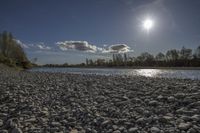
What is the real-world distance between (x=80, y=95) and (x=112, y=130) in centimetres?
450

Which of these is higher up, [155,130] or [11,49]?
[11,49]

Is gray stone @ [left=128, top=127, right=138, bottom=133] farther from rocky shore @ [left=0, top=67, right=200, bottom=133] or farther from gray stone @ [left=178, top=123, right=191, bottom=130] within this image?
gray stone @ [left=178, top=123, right=191, bottom=130]

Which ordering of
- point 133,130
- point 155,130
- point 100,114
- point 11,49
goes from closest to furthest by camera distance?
point 155,130, point 133,130, point 100,114, point 11,49

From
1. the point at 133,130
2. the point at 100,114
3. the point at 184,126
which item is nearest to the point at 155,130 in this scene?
the point at 133,130

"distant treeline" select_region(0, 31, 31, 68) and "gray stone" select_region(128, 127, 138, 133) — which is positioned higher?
"distant treeline" select_region(0, 31, 31, 68)

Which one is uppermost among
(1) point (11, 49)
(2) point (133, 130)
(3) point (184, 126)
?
(1) point (11, 49)

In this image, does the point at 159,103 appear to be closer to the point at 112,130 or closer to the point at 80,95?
the point at 112,130

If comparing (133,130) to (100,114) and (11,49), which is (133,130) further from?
(11,49)

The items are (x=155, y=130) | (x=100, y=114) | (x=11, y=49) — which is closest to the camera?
(x=155, y=130)

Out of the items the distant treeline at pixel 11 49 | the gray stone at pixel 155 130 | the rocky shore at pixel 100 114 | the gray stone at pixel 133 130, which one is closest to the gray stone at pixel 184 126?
the rocky shore at pixel 100 114

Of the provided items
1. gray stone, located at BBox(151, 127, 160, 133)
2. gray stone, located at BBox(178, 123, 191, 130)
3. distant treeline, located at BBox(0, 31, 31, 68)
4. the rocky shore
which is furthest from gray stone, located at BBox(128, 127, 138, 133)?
distant treeline, located at BBox(0, 31, 31, 68)

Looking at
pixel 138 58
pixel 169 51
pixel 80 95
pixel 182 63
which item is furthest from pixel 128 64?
pixel 80 95

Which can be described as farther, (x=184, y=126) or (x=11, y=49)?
(x=11, y=49)

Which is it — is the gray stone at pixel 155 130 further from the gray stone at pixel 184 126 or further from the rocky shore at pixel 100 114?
the gray stone at pixel 184 126
